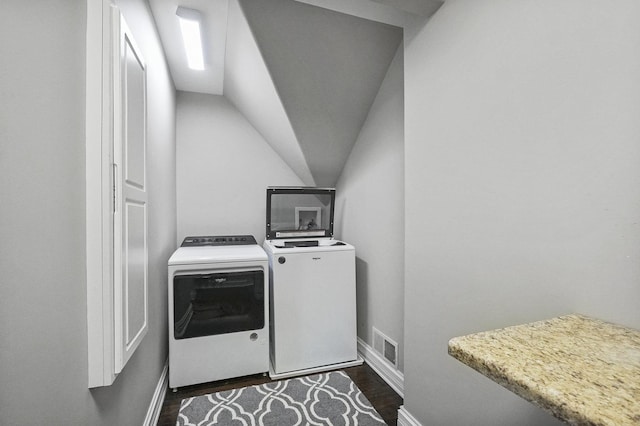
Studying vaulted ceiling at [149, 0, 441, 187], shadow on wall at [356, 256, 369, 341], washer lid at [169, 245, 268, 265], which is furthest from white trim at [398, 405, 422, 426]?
vaulted ceiling at [149, 0, 441, 187]

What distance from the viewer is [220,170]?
288 centimetres

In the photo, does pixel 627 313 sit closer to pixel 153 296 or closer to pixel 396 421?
pixel 396 421

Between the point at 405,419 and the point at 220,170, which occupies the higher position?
the point at 220,170

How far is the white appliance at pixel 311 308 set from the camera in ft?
6.91

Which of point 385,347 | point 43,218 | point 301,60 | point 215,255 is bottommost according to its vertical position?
point 385,347

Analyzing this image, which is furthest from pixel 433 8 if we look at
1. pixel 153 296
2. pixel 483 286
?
pixel 153 296

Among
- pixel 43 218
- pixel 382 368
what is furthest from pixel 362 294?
pixel 43 218

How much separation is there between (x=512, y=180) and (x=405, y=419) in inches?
54.2

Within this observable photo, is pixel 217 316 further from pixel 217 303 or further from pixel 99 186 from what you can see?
Result: pixel 99 186

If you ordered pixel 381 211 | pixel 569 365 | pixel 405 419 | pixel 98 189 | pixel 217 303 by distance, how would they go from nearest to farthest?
pixel 569 365 < pixel 98 189 < pixel 405 419 < pixel 217 303 < pixel 381 211

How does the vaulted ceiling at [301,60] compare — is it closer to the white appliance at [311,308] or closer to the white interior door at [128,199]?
the white interior door at [128,199]

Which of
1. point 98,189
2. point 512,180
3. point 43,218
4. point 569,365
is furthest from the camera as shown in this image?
point 512,180

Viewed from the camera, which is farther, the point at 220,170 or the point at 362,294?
the point at 220,170

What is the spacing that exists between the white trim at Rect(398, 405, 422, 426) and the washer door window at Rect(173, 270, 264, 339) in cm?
105
